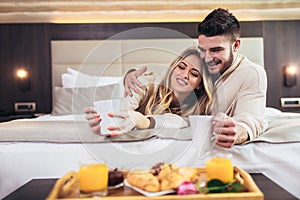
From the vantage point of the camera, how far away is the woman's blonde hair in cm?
147

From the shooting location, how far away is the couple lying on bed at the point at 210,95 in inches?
56.5

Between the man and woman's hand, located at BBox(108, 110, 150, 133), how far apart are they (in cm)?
12

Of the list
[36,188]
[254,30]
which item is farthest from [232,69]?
[254,30]

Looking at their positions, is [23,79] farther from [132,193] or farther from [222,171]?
[222,171]

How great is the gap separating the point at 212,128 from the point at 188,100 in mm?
186

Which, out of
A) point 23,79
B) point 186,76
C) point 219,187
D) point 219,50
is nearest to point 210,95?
point 186,76

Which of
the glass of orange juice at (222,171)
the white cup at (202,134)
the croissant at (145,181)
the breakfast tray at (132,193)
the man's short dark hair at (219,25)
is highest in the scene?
the man's short dark hair at (219,25)

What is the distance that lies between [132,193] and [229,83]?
0.82m

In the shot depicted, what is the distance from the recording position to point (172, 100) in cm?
154

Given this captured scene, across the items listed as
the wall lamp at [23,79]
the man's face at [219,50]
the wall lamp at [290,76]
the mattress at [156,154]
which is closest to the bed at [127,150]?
the mattress at [156,154]

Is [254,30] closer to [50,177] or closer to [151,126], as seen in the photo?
[151,126]

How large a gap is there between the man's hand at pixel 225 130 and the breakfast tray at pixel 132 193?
0.65ft

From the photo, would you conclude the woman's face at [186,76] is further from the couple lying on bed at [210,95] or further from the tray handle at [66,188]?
the tray handle at [66,188]

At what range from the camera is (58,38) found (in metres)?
→ 3.41
